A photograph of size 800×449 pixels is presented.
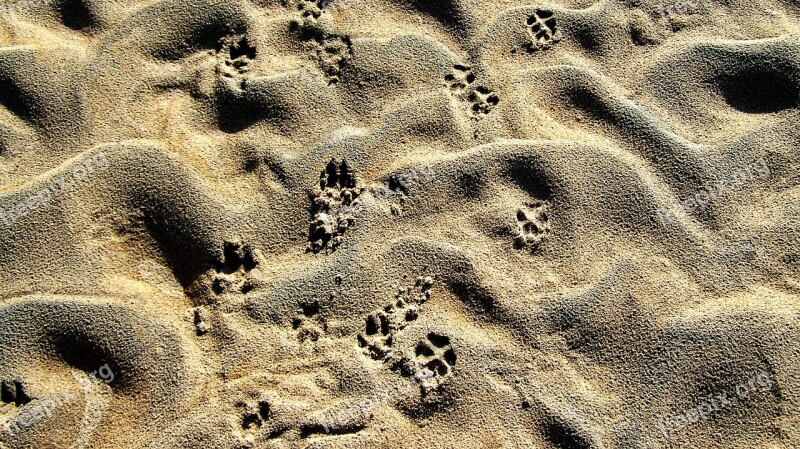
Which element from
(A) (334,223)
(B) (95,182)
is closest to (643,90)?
(A) (334,223)

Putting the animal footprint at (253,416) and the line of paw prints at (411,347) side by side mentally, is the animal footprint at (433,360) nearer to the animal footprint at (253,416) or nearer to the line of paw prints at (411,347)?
the line of paw prints at (411,347)

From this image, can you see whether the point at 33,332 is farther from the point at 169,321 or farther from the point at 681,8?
the point at 681,8

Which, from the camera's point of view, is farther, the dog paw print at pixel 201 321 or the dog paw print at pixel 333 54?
the dog paw print at pixel 333 54

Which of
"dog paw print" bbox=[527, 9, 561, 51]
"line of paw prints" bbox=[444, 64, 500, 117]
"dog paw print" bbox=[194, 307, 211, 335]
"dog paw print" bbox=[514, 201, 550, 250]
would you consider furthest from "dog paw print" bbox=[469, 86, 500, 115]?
"dog paw print" bbox=[194, 307, 211, 335]

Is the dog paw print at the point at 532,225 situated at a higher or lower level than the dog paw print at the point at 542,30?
lower

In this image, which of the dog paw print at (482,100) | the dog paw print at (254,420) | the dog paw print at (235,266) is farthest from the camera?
the dog paw print at (482,100)

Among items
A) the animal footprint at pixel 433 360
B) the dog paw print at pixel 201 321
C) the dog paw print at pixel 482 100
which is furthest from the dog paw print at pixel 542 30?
the dog paw print at pixel 201 321

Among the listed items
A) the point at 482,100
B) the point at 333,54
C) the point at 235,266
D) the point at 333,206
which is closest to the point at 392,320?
the point at 333,206
